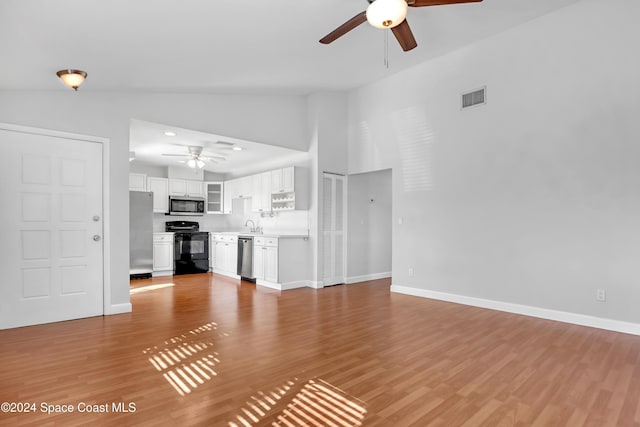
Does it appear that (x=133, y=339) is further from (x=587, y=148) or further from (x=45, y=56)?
(x=587, y=148)

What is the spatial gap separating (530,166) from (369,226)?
3.26m

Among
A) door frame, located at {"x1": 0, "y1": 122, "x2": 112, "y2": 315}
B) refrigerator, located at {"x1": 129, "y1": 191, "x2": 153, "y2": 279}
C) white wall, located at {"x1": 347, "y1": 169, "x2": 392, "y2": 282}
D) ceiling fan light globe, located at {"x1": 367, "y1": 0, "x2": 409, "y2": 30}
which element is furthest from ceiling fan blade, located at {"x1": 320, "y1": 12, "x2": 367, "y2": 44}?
refrigerator, located at {"x1": 129, "y1": 191, "x2": 153, "y2": 279}

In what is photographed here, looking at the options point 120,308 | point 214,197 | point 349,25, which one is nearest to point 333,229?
point 120,308

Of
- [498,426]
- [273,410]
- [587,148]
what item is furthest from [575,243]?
[273,410]

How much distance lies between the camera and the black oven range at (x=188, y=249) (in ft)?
25.2

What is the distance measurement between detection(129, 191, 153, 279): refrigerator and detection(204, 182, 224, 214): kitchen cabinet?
1.87 meters

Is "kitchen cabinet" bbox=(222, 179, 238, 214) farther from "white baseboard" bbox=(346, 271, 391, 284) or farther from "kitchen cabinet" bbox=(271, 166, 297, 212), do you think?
"white baseboard" bbox=(346, 271, 391, 284)

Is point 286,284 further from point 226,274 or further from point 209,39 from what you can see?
point 209,39

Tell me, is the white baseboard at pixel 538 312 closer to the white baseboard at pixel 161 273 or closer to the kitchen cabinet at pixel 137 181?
the white baseboard at pixel 161 273

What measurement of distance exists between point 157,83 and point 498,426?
4674 mm

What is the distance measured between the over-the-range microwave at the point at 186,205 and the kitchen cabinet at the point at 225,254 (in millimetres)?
950

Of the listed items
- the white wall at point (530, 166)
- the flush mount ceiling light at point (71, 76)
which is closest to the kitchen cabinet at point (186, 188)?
the flush mount ceiling light at point (71, 76)

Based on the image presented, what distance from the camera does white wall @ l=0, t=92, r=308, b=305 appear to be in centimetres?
383

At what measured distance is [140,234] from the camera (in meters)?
6.84
